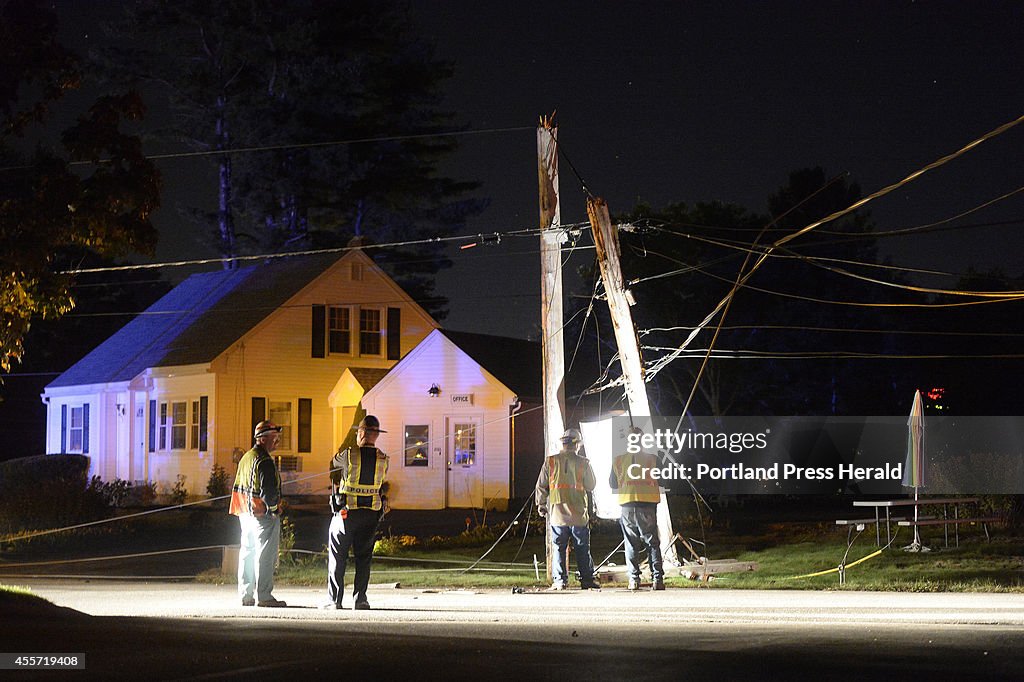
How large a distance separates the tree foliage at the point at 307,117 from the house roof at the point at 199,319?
854 centimetres

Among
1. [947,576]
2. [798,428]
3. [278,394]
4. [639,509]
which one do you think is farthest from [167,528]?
[798,428]

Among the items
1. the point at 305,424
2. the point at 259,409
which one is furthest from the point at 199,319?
the point at 305,424

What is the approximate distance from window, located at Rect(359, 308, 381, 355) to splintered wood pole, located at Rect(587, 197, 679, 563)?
20.5 metres

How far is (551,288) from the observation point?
17547 millimetres

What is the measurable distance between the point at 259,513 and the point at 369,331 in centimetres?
2426

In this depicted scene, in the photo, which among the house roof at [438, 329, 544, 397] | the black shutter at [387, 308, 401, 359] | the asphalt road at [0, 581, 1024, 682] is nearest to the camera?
the asphalt road at [0, 581, 1024, 682]

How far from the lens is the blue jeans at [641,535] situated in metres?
15.8

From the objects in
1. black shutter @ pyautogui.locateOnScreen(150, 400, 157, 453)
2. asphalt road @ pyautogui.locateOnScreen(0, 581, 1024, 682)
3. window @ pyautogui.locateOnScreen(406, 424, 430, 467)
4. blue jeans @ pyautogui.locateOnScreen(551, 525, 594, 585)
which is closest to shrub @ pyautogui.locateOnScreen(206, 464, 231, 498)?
black shutter @ pyautogui.locateOnScreen(150, 400, 157, 453)

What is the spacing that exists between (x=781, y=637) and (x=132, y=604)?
767 cm

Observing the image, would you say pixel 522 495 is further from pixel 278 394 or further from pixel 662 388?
pixel 662 388

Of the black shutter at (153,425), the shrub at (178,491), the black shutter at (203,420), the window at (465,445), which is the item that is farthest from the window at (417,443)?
the black shutter at (153,425)

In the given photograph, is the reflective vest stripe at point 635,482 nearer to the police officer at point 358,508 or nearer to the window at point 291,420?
the police officer at point 358,508

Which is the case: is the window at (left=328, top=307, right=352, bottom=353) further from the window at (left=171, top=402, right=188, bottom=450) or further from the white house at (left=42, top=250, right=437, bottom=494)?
the window at (left=171, top=402, right=188, bottom=450)

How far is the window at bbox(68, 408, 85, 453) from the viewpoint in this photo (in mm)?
40625
